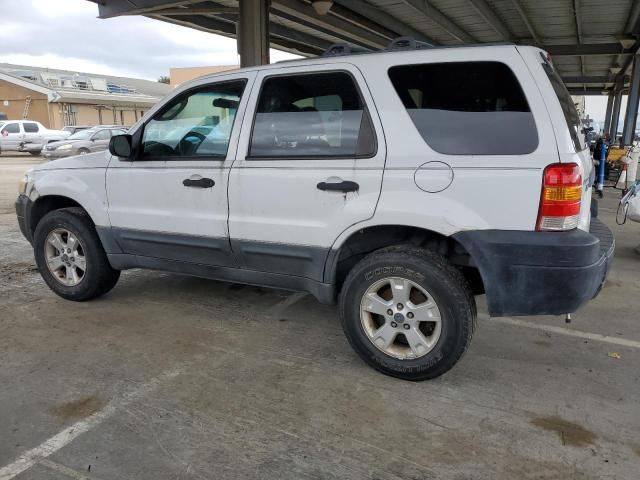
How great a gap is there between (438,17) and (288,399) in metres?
12.4

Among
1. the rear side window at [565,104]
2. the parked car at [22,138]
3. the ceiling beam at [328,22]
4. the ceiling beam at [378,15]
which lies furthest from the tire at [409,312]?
the parked car at [22,138]

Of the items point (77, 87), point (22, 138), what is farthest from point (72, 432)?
point (77, 87)

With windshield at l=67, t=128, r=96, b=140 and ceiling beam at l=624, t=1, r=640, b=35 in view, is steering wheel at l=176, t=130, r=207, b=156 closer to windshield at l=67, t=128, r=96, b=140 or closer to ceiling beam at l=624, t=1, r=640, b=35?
ceiling beam at l=624, t=1, r=640, b=35

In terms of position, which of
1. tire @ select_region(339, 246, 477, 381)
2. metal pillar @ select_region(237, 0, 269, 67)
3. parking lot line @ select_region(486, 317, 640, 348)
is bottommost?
parking lot line @ select_region(486, 317, 640, 348)

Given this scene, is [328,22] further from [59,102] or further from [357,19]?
[59,102]

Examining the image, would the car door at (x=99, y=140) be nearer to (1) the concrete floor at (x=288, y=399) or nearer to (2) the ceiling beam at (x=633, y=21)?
(1) the concrete floor at (x=288, y=399)

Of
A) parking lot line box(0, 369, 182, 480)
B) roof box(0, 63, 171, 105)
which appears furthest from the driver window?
roof box(0, 63, 171, 105)

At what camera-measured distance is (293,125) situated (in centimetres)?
347

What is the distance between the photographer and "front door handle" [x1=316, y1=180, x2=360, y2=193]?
10.4 feet

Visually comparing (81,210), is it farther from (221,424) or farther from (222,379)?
(221,424)

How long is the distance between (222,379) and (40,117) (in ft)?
135

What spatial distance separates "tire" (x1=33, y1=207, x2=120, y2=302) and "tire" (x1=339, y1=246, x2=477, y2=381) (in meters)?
2.31

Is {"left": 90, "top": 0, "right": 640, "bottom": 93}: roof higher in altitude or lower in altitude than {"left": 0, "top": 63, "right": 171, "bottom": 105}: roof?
lower

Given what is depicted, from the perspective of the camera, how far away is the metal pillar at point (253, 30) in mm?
10180
